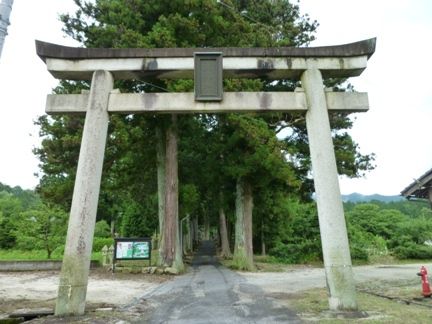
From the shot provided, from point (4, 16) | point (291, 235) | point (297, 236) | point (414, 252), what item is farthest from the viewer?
point (297, 236)

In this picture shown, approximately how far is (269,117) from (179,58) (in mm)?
11901

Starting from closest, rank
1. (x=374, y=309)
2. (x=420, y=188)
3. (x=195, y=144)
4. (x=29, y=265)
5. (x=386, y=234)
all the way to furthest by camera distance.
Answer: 1. (x=374, y=309)
2. (x=420, y=188)
3. (x=29, y=265)
4. (x=195, y=144)
5. (x=386, y=234)

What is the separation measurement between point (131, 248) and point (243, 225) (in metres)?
6.50

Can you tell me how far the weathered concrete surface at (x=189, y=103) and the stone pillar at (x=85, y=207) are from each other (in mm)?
281

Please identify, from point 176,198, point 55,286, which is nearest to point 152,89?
point 176,198

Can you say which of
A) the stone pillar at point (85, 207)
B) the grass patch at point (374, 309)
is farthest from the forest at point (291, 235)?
the stone pillar at point (85, 207)

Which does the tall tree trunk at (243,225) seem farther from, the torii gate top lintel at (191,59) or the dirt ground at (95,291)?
the torii gate top lintel at (191,59)

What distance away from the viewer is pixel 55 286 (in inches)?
483

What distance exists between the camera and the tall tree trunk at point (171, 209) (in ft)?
56.7

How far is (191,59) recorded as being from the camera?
8.22m

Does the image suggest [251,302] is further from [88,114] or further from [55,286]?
[55,286]

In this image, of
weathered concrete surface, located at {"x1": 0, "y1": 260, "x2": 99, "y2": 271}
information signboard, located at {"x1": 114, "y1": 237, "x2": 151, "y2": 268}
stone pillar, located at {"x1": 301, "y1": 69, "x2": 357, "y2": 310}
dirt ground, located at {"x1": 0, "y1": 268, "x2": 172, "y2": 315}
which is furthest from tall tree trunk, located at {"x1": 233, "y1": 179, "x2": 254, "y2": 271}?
stone pillar, located at {"x1": 301, "y1": 69, "x2": 357, "y2": 310}

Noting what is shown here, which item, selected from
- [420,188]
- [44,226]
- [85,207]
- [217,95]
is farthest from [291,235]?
[85,207]

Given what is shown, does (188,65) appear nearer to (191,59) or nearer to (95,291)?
(191,59)
